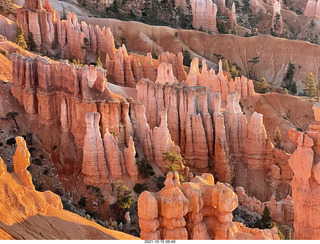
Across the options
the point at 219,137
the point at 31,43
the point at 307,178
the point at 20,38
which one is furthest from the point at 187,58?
the point at 307,178

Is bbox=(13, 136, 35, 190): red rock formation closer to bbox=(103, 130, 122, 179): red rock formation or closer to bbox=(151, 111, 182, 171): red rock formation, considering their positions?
bbox=(103, 130, 122, 179): red rock formation

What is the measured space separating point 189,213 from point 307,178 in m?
6.24

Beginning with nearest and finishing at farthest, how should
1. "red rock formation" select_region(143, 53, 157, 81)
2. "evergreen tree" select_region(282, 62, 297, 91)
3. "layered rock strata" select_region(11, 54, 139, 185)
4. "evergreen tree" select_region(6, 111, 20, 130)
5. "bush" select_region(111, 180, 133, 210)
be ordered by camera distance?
"bush" select_region(111, 180, 133, 210) → "layered rock strata" select_region(11, 54, 139, 185) → "evergreen tree" select_region(6, 111, 20, 130) → "red rock formation" select_region(143, 53, 157, 81) → "evergreen tree" select_region(282, 62, 297, 91)

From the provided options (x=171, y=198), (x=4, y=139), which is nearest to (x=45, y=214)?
(x=171, y=198)

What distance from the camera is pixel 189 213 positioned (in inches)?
877

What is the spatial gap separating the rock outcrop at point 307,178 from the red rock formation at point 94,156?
68.1 ft

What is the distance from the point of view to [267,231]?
75.3ft

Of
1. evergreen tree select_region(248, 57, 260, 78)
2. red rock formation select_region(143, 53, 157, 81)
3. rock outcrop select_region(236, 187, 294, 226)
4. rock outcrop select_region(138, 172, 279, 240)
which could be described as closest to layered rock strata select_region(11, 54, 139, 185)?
rock outcrop select_region(236, 187, 294, 226)

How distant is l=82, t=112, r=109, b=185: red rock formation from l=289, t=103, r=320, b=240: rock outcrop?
818 inches

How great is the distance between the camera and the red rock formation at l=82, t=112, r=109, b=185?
3959cm

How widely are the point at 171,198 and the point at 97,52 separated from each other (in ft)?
180

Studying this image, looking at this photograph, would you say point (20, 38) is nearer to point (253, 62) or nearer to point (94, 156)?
point (94, 156)

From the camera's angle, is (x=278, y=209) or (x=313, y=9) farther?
(x=313, y=9)

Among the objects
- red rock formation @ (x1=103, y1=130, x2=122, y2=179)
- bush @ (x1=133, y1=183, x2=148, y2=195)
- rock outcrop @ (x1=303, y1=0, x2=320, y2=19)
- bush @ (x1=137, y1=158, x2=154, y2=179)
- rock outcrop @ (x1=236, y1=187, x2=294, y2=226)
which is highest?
rock outcrop @ (x1=303, y1=0, x2=320, y2=19)
